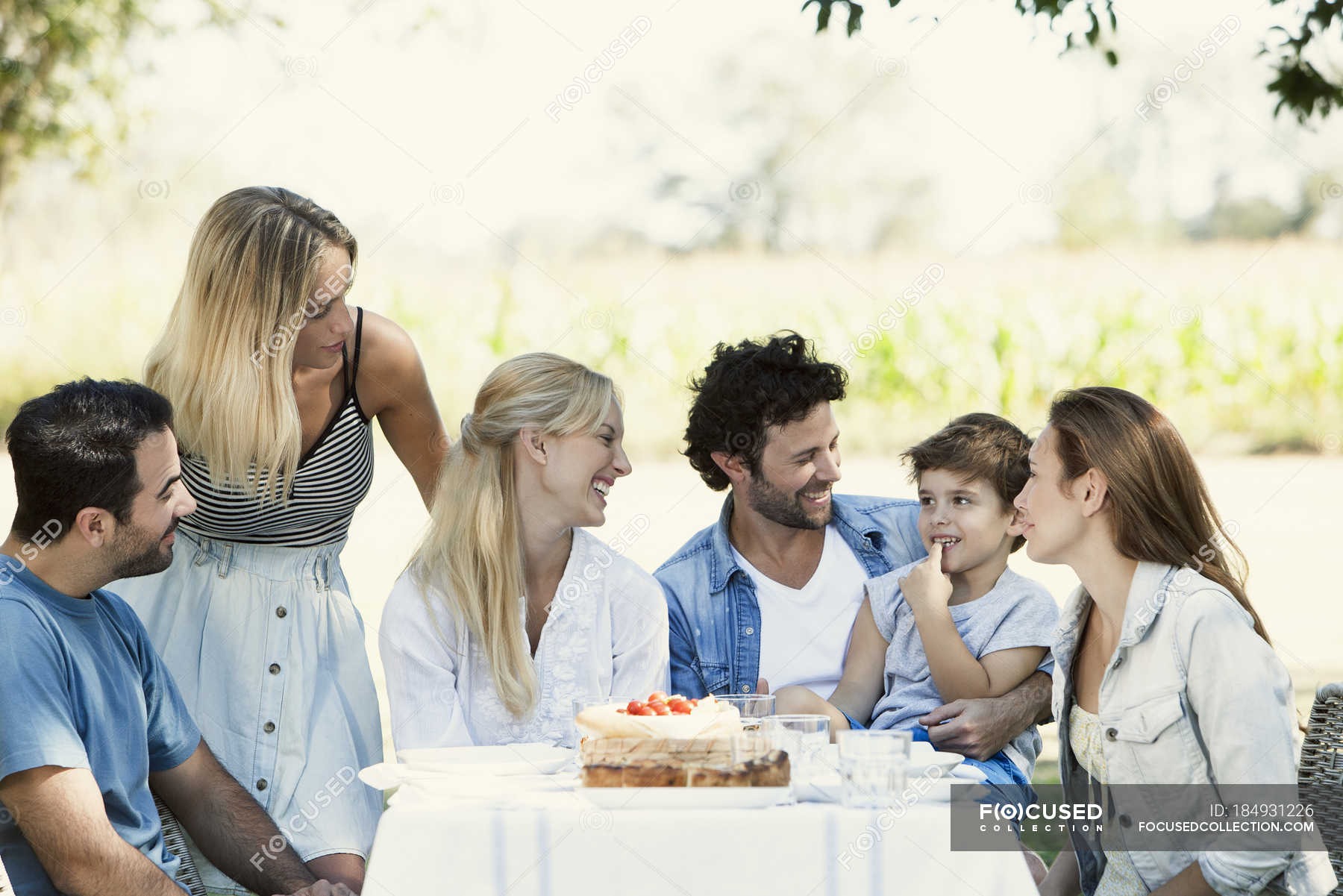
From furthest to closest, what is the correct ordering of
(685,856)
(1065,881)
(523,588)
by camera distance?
(523,588)
(1065,881)
(685,856)

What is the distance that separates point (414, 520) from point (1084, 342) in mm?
8317

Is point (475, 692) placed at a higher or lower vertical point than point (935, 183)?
lower

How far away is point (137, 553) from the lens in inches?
97.7

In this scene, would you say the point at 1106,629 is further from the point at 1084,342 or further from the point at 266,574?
the point at 1084,342

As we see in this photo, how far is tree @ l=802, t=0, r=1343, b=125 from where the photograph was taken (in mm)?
4578

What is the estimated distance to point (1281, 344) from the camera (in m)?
16.0

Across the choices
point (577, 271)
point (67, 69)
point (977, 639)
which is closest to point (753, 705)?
point (977, 639)

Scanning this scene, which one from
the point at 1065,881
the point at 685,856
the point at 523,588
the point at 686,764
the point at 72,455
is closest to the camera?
the point at 685,856

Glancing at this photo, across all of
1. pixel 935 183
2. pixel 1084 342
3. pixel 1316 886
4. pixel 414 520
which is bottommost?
pixel 1316 886

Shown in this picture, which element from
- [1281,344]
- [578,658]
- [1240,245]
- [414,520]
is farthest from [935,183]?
[578,658]

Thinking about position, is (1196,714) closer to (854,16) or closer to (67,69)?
(854,16)

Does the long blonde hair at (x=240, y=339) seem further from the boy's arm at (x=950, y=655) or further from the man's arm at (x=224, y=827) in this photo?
→ the boy's arm at (x=950, y=655)

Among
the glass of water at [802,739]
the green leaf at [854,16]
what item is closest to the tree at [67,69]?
the green leaf at [854,16]

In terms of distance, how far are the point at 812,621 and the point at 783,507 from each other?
12.6 inches
